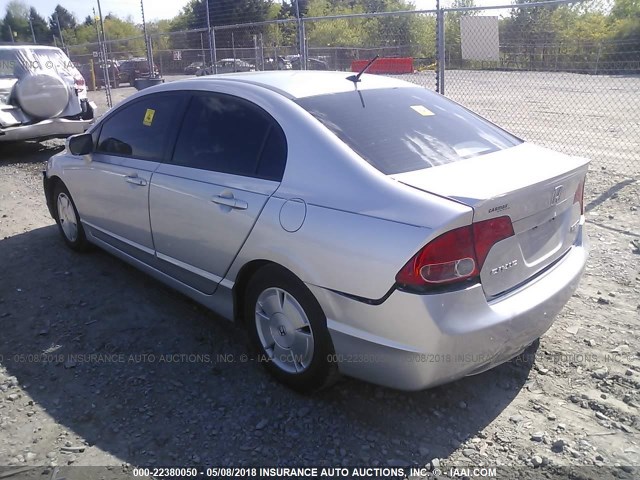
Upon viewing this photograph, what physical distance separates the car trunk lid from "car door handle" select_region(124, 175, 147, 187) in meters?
1.97

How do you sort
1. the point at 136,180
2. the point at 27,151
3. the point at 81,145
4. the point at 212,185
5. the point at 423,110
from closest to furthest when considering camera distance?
1. the point at 212,185
2. the point at 423,110
3. the point at 136,180
4. the point at 81,145
5. the point at 27,151

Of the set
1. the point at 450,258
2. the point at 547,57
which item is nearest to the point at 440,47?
the point at 547,57

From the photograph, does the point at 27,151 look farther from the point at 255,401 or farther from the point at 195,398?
the point at 255,401

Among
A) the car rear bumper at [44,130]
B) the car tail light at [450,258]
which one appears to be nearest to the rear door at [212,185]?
the car tail light at [450,258]

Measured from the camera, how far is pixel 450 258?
8.18 ft

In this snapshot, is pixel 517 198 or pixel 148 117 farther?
pixel 148 117

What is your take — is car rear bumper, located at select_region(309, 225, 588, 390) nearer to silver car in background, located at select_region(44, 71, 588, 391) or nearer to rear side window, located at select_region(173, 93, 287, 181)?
silver car in background, located at select_region(44, 71, 588, 391)

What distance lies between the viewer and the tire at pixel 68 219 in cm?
510

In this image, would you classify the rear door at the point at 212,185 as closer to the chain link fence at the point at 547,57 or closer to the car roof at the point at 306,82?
the car roof at the point at 306,82

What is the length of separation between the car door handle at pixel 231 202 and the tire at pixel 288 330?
365 mm

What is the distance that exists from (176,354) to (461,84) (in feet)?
27.6

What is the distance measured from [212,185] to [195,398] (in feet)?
4.00

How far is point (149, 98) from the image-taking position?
4203 millimetres

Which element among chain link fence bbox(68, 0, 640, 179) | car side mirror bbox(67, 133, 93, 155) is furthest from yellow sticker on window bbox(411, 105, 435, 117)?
chain link fence bbox(68, 0, 640, 179)
